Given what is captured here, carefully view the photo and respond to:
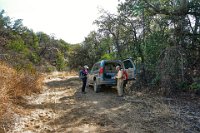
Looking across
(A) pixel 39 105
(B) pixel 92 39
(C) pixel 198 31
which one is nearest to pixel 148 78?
(C) pixel 198 31

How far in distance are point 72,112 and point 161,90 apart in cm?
527

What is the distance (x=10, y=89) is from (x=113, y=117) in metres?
3.69

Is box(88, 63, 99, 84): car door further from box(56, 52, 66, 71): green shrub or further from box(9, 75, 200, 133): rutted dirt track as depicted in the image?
box(56, 52, 66, 71): green shrub

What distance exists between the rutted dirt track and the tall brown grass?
1.25 ft

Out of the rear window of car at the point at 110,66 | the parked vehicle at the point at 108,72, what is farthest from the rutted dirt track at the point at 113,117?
the rear window of car at the point at 110,66

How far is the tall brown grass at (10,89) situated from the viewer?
25.5 ft

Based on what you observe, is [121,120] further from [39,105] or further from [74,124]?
[39,105]

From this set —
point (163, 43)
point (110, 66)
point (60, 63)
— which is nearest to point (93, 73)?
point (110, 66)

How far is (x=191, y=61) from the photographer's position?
1380 cm

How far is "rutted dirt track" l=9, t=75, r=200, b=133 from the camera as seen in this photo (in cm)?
742

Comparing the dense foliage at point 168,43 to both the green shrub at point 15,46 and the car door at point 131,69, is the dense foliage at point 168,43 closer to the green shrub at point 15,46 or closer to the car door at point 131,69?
the car door at point 131,69

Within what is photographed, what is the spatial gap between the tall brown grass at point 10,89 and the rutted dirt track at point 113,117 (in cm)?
38

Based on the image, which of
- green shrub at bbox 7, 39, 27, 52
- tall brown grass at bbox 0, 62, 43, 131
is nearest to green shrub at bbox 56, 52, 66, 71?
green shrub at bbox 7, 39, 27, 52

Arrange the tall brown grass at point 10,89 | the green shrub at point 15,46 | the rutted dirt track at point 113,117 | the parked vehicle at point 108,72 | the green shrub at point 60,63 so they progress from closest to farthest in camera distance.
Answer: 1. the rutted dirt track at point 113,117
2. the tall brown grass at point 10,89
3. the parked vehicle at point 108,72
4. the green shrub at point 15,46
5. the green shrub at point 60,63
